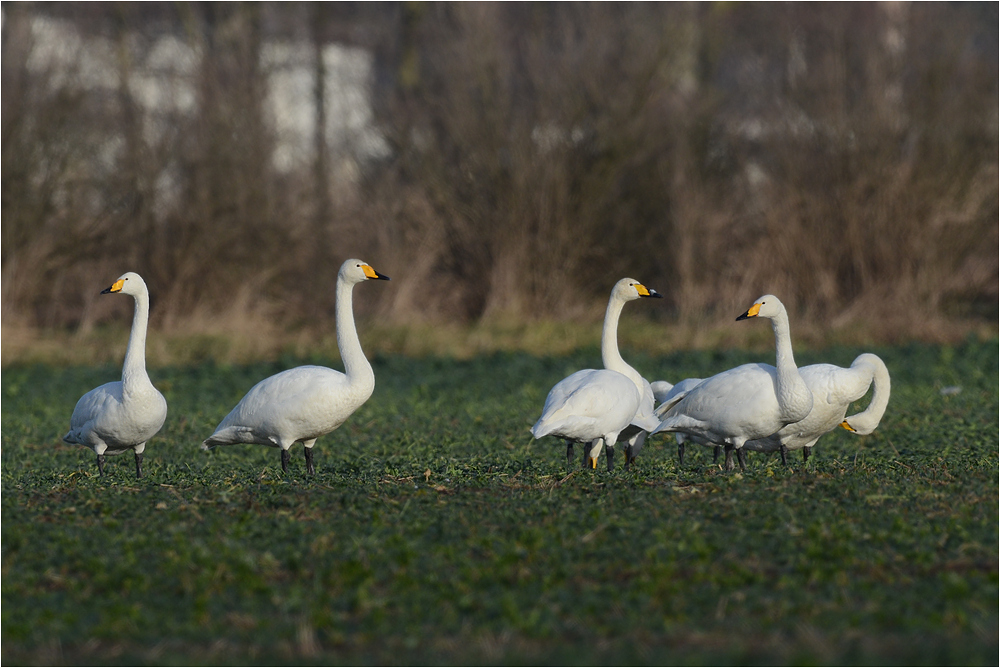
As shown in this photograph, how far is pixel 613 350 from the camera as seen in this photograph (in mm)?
8953

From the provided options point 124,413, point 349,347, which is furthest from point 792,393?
point 124,413

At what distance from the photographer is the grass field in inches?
177

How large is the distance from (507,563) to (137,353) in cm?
398

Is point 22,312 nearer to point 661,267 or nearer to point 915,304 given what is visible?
point 661,267

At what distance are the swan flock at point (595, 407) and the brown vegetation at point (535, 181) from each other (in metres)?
10.3

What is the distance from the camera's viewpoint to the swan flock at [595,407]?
7.49m

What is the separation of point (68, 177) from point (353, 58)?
12506mm

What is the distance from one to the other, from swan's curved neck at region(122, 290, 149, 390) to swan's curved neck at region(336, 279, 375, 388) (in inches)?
52.4

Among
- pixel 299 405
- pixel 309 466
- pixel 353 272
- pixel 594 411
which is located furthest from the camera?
pixel 353 272

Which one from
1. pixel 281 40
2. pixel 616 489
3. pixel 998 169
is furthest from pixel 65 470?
pixel 281 40

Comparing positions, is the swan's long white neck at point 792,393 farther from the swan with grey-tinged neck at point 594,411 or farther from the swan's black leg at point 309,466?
the swan's black leg at point 309,466

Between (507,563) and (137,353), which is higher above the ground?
(137,353)

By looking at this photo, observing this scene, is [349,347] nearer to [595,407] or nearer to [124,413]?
[124,413]

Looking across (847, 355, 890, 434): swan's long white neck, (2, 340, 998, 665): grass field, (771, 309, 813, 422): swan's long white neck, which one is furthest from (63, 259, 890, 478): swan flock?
(2, 340, 998, 665): grass field
